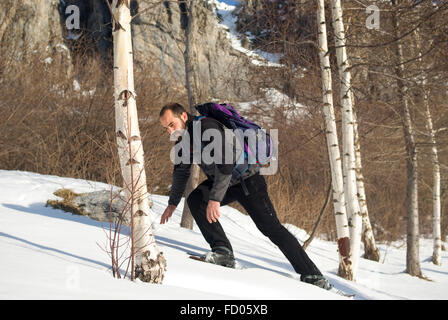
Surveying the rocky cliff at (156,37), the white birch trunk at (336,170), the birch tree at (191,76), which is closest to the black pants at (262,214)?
the rocky cliff at (156,37)

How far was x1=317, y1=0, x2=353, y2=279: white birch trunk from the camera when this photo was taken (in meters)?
4.72

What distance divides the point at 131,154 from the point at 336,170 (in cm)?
315

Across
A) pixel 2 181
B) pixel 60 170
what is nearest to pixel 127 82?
pixel 2 181

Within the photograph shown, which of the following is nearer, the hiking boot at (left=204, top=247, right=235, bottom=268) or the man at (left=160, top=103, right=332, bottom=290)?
the man at (left=160, top=103, right=332, bottom=290)

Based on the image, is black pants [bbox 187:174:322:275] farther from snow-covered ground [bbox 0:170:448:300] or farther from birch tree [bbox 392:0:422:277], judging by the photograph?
birch tree [bbox 392:0:422:277]

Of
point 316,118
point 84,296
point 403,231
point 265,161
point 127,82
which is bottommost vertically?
point 403,231

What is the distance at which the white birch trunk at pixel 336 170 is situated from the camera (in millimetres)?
4719

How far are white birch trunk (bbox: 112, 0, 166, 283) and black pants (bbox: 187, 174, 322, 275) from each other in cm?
81

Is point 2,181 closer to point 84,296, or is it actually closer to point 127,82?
point 127,82

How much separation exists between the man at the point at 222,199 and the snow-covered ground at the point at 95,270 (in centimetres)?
21

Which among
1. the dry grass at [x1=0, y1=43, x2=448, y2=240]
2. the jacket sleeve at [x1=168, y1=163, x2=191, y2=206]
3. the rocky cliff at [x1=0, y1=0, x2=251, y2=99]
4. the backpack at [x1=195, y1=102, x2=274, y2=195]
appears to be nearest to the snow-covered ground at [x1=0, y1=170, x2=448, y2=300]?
the jacket sleeve at [x1=168, y1=163, x2=191, y2=206]

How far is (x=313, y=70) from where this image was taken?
276 inches

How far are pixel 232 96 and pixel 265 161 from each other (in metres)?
4.65
